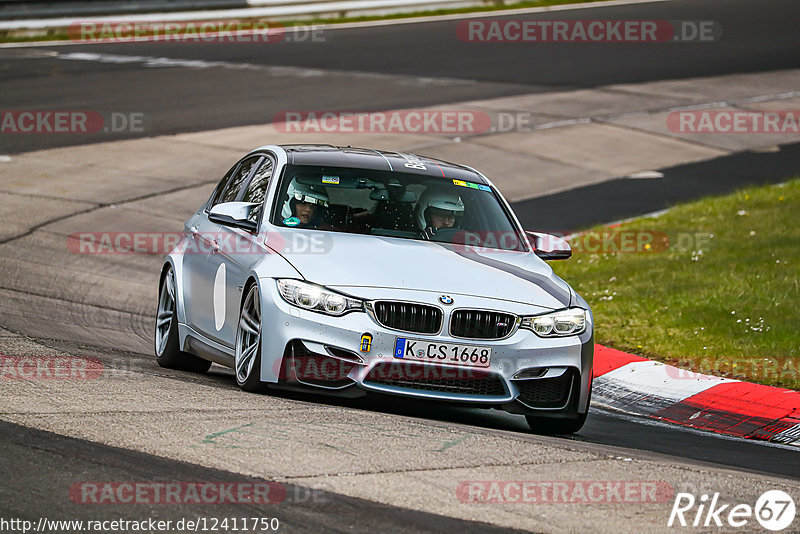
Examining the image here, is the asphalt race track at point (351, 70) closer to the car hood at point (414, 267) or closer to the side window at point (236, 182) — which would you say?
the side window at point (236, 182)

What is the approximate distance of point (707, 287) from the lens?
12445mm

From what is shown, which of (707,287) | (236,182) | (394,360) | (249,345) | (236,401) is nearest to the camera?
(236,401)

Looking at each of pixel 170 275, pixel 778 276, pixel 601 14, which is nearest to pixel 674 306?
pixel 778 276

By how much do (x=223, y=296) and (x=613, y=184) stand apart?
1181 centimetres

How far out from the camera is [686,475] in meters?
6.32

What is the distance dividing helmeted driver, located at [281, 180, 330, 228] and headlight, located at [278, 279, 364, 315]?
37.2 inches

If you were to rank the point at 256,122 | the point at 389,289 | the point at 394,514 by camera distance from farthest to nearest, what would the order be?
the point at 256,122 → the point at 389,289 → the point at 394,514

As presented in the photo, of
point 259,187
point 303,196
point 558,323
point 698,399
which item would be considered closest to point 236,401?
point 303,196

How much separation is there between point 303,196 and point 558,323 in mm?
1978

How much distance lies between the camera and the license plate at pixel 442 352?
7.39 metres

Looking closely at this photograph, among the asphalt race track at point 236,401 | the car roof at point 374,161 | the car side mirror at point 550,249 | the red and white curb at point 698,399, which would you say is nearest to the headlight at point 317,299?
the asphalt race track at point 236,401

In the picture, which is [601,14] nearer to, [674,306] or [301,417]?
[674,306]

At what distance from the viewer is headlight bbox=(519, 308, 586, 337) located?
7672 millimetres

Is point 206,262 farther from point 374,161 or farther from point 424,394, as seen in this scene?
point 424,394
